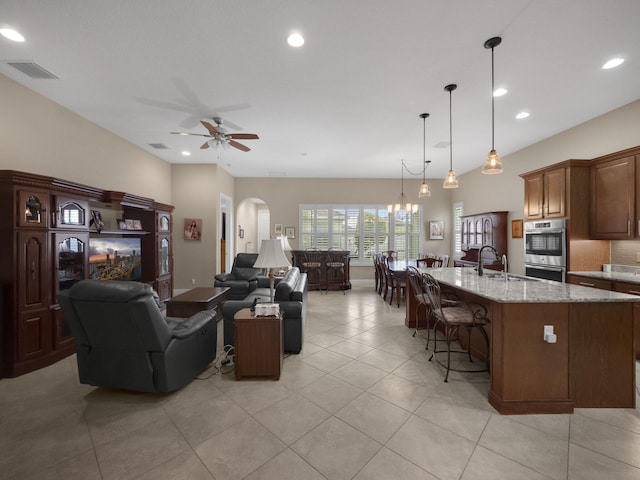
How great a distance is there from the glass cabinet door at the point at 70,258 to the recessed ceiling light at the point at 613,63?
6241 millimetres

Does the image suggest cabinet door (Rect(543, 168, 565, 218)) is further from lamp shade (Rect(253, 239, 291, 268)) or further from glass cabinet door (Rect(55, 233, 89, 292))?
glass cabinet door (Rect(55, 233, 89, 292))

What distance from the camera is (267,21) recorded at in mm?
2184

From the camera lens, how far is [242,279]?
18.8 ft

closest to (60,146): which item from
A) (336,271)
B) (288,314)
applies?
(288,314)

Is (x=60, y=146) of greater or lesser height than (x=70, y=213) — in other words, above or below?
above

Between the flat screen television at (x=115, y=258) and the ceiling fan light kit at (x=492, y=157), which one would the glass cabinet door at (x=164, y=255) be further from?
the ceiling fan light kit at (x=492, y=157)

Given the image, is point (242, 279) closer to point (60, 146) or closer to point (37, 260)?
point (37, 260)

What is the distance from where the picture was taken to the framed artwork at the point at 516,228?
210 inches

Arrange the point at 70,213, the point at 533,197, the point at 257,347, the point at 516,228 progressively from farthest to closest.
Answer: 1. the point at 516,228
2. the point at 533,197
3. the point at 70,213
4. the point at 257,347

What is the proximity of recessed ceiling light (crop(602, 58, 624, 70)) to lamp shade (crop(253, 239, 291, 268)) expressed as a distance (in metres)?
3.83

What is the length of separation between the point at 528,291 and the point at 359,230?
572 cm

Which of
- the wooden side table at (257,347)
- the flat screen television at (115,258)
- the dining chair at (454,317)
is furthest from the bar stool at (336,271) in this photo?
the wooden side table at (257,347)

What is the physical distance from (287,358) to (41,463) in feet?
6.51

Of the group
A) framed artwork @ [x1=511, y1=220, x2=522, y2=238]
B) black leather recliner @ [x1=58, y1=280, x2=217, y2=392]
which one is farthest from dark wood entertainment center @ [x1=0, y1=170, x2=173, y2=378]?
framed artwork @ [x1=511, y1=220, x2=522, y2=238]
